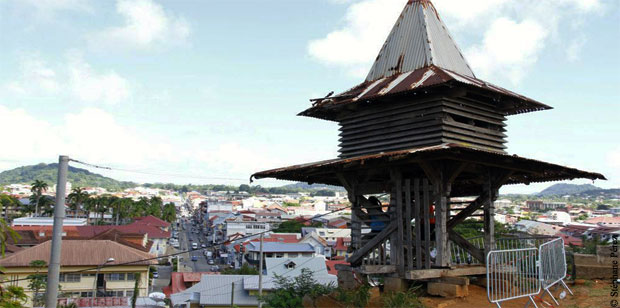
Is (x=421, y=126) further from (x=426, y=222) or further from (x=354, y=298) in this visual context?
(x=354, y=298)

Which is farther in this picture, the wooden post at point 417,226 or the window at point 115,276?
the window at point 115,276

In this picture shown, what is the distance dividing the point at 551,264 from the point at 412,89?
178 inches

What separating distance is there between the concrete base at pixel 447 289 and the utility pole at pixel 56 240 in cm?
725

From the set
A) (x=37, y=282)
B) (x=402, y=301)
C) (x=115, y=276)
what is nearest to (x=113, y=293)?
(x=115, y=276)

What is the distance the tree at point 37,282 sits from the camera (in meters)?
36.2

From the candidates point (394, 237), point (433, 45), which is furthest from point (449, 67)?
point (394, 237)

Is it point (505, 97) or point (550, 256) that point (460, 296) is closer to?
point (550, 256)

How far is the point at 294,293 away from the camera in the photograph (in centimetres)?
1234

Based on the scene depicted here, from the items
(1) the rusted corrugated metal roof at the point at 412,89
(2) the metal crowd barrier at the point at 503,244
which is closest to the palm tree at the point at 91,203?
(2) the metal crowd barrier at the point at 503,244

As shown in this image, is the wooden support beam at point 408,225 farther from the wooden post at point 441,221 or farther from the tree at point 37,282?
the tree at point 37,282

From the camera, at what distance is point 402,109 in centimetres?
1245

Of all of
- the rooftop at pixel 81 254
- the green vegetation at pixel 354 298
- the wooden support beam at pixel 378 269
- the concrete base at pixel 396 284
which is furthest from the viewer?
the rooftop at pixel 81 254

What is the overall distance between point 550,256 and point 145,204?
134 m

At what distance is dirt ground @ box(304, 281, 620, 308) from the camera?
10.4 meters
